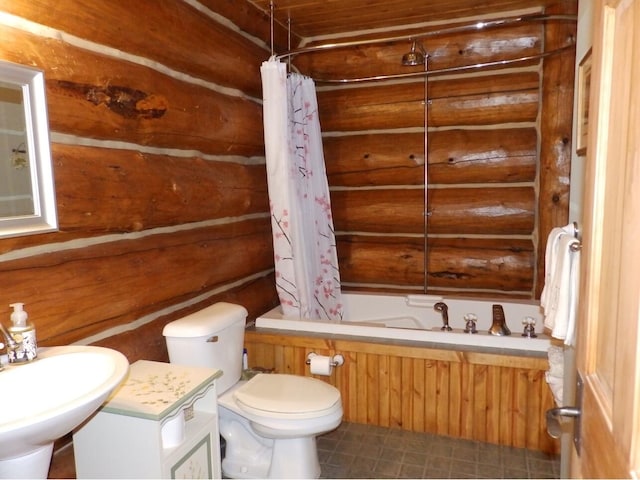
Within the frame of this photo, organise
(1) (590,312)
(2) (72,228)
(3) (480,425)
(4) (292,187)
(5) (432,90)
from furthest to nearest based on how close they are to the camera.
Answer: (5) (432,90)
(4) (292,187)
(3) (480,425)
(2) (72,228)
(1) (590,312)

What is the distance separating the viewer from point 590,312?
0.98m

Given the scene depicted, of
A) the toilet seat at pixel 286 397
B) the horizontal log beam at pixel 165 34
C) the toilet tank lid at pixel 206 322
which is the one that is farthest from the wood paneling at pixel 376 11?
the toilet seat at pixel 286 397

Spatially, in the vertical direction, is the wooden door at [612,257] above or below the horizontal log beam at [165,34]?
below

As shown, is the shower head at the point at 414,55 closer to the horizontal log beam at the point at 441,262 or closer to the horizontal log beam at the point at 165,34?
the horizontal log beam at the point at 165,34

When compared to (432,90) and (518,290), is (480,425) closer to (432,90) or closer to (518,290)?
(518,290)

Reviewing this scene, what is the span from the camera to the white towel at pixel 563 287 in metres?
1.48

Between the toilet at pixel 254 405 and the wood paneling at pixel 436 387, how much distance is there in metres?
0.48

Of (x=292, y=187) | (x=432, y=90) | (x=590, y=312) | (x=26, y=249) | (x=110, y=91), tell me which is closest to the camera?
(x=590, y=312)

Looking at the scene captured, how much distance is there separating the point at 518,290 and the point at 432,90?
1.60 m

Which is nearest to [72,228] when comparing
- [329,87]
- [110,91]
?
[110,91]

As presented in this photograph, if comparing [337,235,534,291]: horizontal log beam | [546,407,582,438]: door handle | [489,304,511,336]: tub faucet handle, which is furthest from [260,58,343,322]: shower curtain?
[546,407,582,438]: door handle

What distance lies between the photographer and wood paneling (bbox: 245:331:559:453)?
2543 millimetres

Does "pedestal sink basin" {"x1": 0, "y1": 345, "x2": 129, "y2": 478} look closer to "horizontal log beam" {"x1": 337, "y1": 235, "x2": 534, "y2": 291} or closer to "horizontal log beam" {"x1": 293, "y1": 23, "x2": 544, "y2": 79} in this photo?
"horizontal log beam" {"x1": 337, "y1": 235, "x2": 534, "y2": 291}

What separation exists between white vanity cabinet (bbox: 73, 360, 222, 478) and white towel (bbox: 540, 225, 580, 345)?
4.29ft
